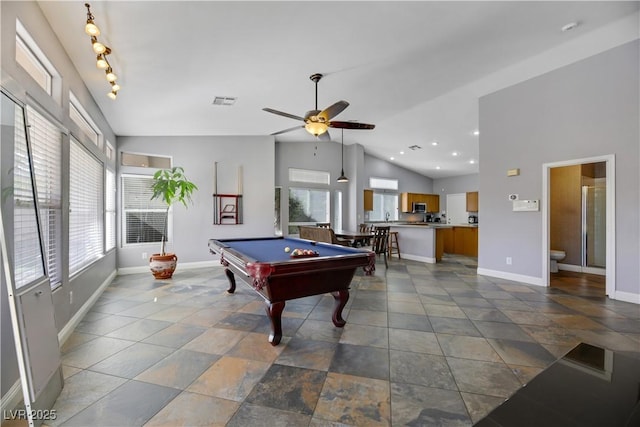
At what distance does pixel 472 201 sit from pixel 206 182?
27.1 ft

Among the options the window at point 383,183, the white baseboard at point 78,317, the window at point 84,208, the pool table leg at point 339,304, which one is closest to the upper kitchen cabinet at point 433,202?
the window at point 383,183

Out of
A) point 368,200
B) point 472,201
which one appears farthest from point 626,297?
point 472,201

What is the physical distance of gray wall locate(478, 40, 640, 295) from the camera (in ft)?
11.5

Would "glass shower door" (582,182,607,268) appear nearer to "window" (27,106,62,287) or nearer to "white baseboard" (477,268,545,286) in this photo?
"white baseboard" (477,268,545,286)

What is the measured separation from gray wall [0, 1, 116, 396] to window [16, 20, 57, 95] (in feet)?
0.13

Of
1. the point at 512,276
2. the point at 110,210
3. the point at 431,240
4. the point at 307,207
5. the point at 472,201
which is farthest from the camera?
the point at 472,201

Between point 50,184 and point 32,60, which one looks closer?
point 32,60

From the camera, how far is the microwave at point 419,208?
9.94m

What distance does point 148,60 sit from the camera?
9.70ft

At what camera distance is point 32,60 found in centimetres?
225

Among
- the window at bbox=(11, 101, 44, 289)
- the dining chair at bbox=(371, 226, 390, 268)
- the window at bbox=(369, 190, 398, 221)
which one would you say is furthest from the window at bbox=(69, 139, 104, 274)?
the window at bbox=(369, 190, 398, 221)

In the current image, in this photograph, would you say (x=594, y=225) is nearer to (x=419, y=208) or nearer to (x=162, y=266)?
(x=419, y=208)

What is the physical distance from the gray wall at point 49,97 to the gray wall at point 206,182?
127 centimetres

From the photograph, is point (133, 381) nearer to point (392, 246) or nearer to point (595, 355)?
point (595, 355)
